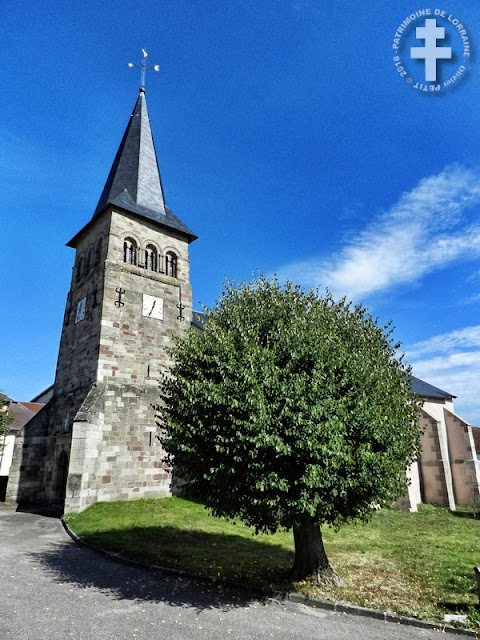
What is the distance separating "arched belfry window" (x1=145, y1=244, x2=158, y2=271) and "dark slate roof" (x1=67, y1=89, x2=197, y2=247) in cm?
181

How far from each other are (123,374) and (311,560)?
14.5 metres

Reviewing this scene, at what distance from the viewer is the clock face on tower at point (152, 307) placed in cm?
2297

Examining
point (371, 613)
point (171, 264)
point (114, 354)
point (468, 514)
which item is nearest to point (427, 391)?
point (468, 514)

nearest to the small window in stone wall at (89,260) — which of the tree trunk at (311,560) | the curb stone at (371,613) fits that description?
the tree trunk at (311,560)

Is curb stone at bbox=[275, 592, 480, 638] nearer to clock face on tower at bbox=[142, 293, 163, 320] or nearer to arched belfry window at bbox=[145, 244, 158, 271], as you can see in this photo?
clock face on tower at bbox=[142, 293, 163, 320]

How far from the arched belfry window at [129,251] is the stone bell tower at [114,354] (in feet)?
0.20

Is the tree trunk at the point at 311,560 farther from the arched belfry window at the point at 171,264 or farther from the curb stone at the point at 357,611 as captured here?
the arched belfry window at the point at 171,264

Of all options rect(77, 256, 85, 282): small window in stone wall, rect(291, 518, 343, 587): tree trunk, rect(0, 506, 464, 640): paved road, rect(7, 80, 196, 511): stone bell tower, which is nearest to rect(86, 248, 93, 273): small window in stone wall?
rect(7, 80, 196, 511): stone bell tower

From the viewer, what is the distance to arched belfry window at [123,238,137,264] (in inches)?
927

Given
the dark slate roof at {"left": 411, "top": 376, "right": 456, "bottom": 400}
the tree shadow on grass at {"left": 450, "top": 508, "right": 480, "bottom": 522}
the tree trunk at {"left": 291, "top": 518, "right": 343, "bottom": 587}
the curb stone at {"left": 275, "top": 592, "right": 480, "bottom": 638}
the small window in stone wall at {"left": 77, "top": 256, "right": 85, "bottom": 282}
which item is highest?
the small window in stone wall at {"left": 77, "top": 256, "right": 85, "bottom": 282}

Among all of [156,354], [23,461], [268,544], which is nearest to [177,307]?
[156,354]

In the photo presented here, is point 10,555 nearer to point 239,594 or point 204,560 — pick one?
point 204,560

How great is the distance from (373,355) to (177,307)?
1550 centimetres

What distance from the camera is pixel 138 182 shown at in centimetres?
2627
